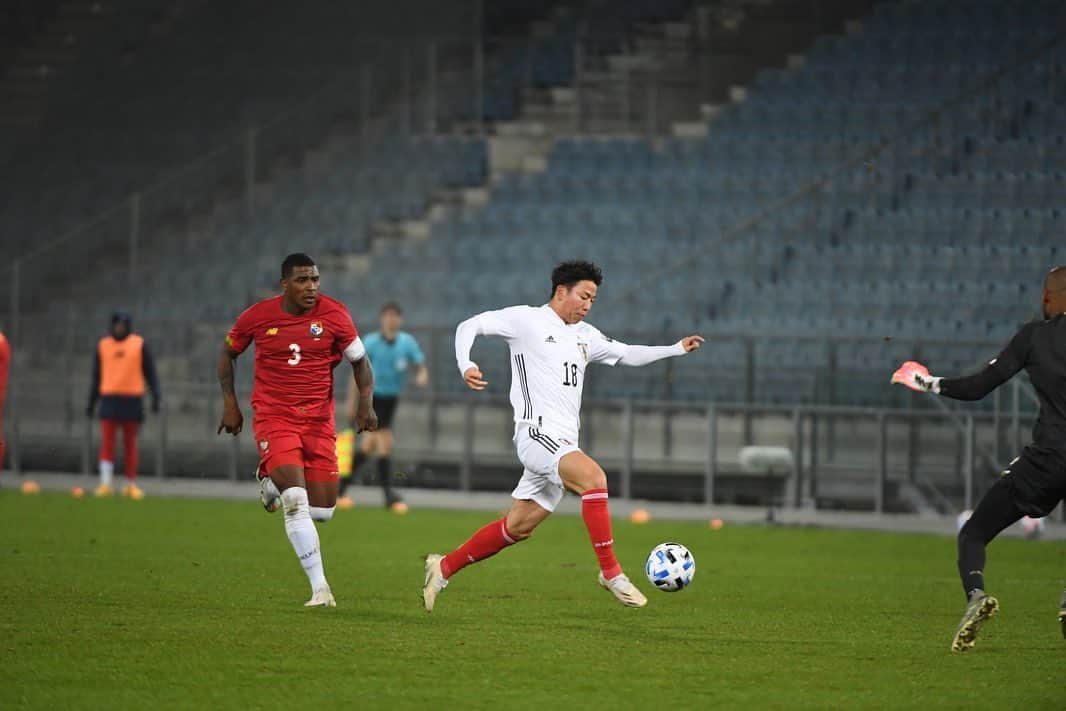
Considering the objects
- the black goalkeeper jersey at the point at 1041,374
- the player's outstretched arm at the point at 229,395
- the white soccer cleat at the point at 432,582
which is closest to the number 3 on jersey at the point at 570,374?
the white soccer cleat at the point at 432,582

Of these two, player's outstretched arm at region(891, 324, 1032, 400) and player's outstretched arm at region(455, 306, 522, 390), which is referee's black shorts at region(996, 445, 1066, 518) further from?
player's outstretched arm at region(455, 306, 522, 390)

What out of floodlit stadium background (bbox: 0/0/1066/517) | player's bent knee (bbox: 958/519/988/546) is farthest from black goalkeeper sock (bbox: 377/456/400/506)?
player's bent knee (bbox: 958/519/988/546)

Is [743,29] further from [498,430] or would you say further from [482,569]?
[482,569]

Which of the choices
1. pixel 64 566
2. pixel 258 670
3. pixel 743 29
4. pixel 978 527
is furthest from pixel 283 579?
pixel 743 29

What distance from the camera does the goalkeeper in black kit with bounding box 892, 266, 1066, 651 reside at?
28.6 feet

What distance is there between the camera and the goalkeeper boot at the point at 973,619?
339 inches

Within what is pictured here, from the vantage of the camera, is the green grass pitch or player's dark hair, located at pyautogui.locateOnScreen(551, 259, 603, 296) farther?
player's dark hair, located at pyautogui.locateOnScreen(551, 259, 603, 296)

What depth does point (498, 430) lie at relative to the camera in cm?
2153

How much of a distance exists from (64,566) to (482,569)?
9.90ft

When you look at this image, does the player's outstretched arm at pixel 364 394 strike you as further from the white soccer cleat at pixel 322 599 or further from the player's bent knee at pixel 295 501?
the white soccer cleat at pixel 322 599

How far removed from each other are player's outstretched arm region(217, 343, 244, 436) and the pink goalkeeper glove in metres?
3.81

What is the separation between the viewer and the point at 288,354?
1023cm

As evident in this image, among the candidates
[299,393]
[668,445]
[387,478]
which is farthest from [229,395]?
[668,445]

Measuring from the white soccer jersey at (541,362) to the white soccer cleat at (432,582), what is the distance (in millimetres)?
936
